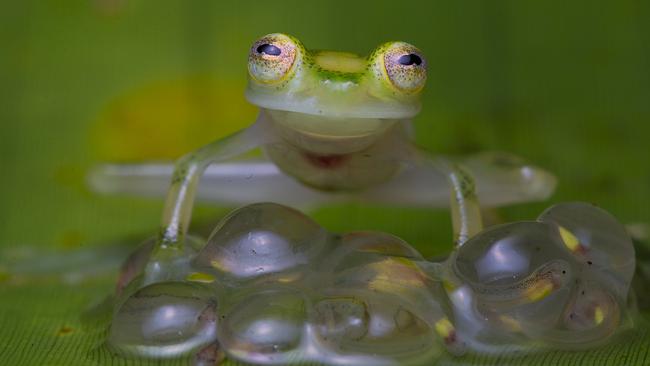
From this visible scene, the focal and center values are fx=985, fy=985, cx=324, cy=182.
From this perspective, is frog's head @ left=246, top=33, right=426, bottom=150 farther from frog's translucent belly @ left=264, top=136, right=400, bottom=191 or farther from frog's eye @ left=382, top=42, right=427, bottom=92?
frog's translucent belly @ left=264, top=136, right=400, bottom=191

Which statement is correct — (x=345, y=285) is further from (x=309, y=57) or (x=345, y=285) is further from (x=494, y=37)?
(x=494, y=37)

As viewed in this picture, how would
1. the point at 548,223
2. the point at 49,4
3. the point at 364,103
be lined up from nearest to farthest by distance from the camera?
the point at 548,223
the point at 364,103
the point at 49,4

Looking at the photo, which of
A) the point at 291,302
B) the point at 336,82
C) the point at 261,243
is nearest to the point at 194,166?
the point at 336,82

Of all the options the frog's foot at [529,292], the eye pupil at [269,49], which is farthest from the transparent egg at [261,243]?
the eye pupil at [269,49]

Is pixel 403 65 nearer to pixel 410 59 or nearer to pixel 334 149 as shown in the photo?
pixel 410 59

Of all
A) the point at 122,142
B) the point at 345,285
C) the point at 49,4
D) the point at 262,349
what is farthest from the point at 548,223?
the point at 49,4

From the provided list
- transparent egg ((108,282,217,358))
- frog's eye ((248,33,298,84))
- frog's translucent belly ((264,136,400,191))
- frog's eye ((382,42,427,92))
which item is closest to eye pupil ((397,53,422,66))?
frog's eye ((382,42,427,92))

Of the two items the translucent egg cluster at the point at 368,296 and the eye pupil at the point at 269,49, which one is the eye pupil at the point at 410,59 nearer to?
the eye pupil at the point at 269,49

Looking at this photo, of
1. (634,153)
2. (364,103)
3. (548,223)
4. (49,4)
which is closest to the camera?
(548,223)
